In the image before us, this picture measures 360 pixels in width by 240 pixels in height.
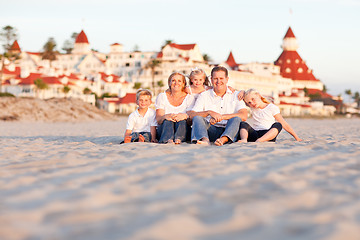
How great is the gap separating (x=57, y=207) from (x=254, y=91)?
16.0 feet

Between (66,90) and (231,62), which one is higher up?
(231,62)

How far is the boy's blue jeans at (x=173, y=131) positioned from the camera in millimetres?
7080

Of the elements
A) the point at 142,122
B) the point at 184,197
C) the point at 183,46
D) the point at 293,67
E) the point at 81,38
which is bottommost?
the point at 184,197

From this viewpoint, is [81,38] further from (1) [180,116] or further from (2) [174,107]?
(1) [180,116]

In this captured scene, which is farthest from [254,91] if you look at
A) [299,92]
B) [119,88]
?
[299,92]

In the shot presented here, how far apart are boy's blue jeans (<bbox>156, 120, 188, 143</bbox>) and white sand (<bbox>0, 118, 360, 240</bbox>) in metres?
2.16

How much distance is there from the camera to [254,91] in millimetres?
7160

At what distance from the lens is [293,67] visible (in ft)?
342

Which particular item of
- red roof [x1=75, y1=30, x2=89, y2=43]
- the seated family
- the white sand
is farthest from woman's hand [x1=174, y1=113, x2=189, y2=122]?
red roof [x1=75, y1=30, x2=89, y2=43]

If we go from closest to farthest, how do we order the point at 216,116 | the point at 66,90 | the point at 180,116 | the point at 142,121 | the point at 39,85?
1. the point at 216,116
2. the point at 180,116
3. the point at 142,121
4. the point at 39,85
5. the point at 66,90

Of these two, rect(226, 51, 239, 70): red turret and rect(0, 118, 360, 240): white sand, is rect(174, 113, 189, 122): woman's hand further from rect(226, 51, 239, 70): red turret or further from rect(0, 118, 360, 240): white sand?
rect(226, 51, 239, 70): red turret

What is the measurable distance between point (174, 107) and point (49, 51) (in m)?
88.1

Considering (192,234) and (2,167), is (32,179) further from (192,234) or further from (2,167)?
(192,234)

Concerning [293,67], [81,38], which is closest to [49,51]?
[81,38]
